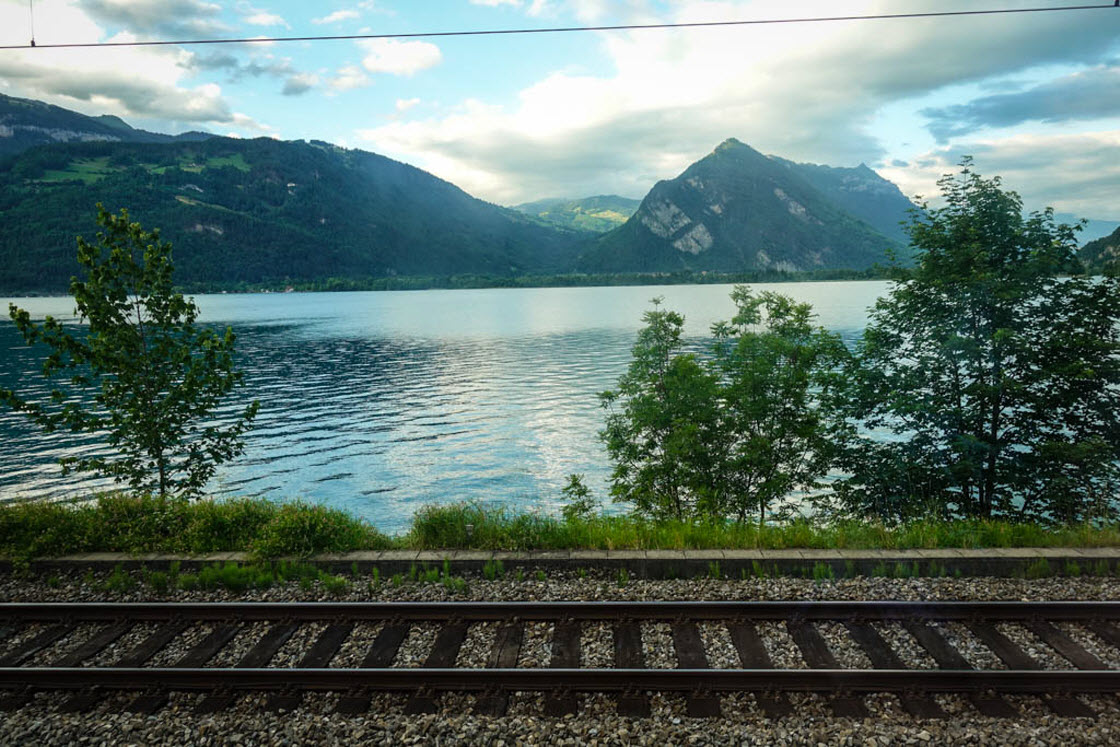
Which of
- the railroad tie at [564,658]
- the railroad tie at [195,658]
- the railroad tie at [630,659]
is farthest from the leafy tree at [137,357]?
the railroad tie at [630,659]

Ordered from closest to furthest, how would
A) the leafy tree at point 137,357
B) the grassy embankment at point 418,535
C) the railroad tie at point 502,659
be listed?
the railroad tie at point 502,659 → the grassy embankment at point 418,535 → the leafy tree at point 137,357

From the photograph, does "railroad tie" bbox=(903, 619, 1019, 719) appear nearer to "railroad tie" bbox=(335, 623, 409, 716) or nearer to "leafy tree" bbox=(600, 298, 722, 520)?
"railroad tie" bbox=(335, 623, 409, 716)

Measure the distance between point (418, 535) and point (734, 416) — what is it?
11.8 metres

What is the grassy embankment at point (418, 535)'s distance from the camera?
401 inches

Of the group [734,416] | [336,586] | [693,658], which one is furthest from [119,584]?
[734,416]

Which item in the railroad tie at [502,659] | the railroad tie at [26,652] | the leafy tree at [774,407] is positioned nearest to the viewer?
the railroad tie at [502,659]

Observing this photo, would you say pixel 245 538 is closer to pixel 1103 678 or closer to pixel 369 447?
pixel 1103 678

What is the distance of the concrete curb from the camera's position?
9.30 meters

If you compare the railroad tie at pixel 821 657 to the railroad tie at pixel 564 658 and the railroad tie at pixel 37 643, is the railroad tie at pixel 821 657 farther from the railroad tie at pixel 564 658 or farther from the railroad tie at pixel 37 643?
the railroad tie at pixel 37 643

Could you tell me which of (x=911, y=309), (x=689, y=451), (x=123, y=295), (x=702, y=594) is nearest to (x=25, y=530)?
(x=123, y=295)

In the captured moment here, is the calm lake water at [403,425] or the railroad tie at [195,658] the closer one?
the railroad tie at [195,658]

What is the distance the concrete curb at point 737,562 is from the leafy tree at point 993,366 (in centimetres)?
746

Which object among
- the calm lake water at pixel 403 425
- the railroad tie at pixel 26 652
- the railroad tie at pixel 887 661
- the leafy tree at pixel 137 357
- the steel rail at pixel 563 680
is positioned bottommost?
the calm lake water at pixel 403 425

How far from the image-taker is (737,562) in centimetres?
944
